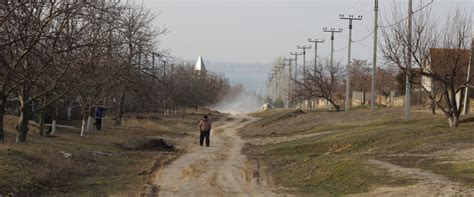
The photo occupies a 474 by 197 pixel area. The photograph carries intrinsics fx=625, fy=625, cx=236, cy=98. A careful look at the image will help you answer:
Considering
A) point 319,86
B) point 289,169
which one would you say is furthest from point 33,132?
point 319,86

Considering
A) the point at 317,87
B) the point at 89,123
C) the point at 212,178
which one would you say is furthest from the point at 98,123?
the point at 317,87

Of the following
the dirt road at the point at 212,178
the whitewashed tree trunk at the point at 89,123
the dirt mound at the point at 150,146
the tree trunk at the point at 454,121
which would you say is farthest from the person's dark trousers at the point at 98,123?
the tree trunk at the point at 454,121

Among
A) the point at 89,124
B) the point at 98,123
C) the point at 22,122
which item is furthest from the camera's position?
the point at 98,123

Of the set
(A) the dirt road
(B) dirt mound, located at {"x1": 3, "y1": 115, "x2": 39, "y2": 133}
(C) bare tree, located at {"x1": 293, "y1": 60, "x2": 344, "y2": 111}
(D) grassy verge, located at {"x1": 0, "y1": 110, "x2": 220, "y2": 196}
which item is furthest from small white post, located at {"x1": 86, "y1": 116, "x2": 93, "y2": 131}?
(C) bare tree, located at {"x1": 293, "y1": 60, "x2": 344, "y2": 111}

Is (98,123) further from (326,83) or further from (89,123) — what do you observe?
(326,83)

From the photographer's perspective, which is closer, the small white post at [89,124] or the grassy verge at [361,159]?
the grassy verge at [361,159]

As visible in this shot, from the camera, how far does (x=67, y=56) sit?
19734mm

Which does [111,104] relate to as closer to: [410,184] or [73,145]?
[73,145]

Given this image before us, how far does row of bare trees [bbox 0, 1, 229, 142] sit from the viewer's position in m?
13.3

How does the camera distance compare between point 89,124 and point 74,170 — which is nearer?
point 74,170

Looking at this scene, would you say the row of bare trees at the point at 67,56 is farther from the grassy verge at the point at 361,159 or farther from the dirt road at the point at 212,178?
the grassy verge at the point at 361,159

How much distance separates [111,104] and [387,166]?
28.0m

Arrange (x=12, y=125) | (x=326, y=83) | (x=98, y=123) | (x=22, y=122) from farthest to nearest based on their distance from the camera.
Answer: (x=326, y=83)
(x=98, y=123)
(x=12, y=125)
(x=22, y=122)

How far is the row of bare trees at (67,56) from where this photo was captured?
13339 millimetres
